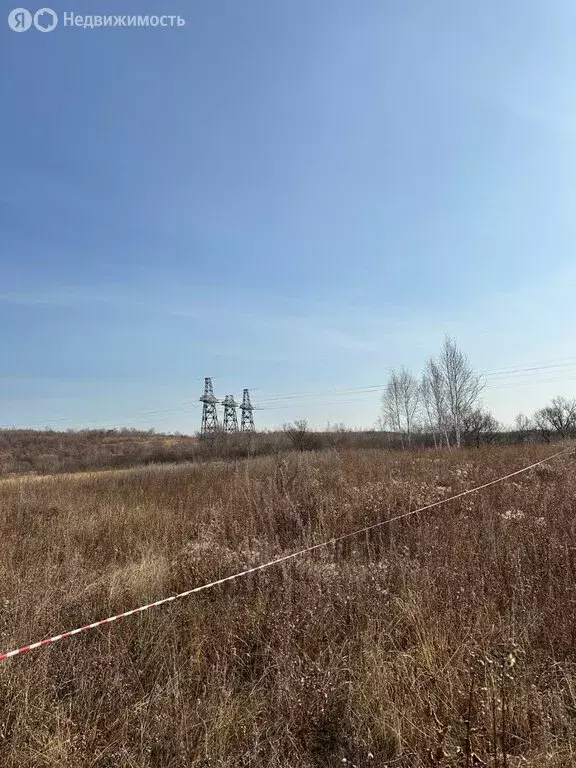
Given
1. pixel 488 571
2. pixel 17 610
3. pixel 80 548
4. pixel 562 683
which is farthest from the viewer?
pixel 80 548

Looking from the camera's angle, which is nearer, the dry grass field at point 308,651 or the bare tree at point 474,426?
the dry grass field at point 308,651

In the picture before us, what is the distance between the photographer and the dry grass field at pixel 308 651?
208cm

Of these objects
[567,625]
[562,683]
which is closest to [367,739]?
[562,683]

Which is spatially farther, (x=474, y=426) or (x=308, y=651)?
(x=474, y=426)

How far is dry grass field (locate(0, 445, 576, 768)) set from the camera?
2.08m

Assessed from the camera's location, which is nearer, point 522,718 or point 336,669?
point 522,718

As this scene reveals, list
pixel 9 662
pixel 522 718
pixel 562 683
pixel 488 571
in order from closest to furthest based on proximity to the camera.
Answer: pixel 522 718 → pixel 562 683 → pixel 9 662 → pixel 488 571

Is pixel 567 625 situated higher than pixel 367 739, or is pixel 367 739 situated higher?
pixel 567 625

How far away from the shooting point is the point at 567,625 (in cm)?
285

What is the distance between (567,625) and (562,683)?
1.70ft

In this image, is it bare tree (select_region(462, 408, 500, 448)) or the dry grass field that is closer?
the dry grass field

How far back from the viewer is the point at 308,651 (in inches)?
116

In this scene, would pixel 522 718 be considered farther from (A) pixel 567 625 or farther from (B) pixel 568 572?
(B) pixel 568 572

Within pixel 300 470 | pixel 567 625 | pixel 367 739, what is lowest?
pixel 367 739
